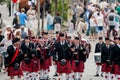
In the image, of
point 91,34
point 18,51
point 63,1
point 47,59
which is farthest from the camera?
point 63,1

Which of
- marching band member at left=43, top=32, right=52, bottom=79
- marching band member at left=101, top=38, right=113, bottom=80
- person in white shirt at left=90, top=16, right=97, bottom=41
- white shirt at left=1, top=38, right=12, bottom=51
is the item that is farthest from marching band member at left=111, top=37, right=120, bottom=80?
person in white shirt at left=90, top=16, right=97, bottom=41

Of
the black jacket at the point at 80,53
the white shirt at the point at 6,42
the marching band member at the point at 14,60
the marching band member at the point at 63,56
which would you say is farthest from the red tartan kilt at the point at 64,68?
the white shirt at the point at 6,42

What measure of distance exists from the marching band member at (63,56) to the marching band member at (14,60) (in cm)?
136

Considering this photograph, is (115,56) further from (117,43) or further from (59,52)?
(59,52)

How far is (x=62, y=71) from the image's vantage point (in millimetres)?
19703

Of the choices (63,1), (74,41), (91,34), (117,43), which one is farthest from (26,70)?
(63,1)

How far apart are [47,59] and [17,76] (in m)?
1.54

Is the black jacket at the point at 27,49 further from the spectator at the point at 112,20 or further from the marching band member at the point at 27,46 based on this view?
the spectator at the point at 112,20

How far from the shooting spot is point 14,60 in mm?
19016

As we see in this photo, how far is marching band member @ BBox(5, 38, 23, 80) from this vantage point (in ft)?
62.1

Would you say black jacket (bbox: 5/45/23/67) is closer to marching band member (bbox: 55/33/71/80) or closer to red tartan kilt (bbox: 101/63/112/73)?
marching band member (bbox: 55/33/71/80)

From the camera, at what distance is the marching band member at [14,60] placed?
18938 millimetres

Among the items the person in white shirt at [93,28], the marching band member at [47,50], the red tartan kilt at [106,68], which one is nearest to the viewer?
the red tartan kilt at [106,68]

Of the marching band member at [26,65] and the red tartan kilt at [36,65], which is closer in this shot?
the marching band member at [26,65]
